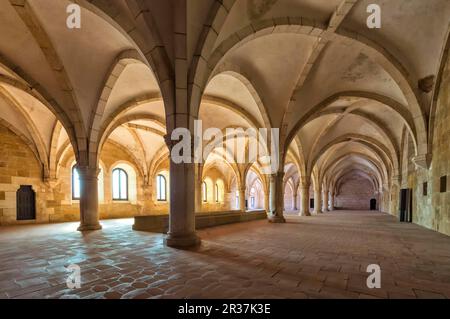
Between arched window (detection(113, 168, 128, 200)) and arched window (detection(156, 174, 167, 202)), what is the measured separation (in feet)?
9.03

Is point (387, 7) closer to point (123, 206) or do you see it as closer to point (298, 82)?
point (298, 82)

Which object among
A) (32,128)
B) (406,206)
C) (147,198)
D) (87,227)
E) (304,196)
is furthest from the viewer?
(147,198)

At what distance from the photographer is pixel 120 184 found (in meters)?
15.9

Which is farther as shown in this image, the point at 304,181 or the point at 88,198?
the point at 304,181

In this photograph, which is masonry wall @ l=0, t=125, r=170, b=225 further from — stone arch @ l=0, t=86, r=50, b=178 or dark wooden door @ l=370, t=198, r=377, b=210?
dark wooden door @ l=370, t=198, r=377, b=210

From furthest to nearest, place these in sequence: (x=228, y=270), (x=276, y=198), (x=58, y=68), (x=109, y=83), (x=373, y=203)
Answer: (x=373, y=203) < (x=276, y=198) < (x=109, y=83) < (x=58, y=68) < (x=228, y=270)

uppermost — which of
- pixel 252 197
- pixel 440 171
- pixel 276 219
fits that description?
pixel 440 171

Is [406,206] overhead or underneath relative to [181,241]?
underneath

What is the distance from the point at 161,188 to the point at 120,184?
359 centimetres

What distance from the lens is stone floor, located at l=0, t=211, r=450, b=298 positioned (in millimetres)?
2533

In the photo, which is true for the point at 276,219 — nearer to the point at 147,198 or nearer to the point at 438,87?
the point at 438,87

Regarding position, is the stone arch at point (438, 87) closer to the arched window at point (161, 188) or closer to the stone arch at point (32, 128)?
the stone arch at point (32, 128)

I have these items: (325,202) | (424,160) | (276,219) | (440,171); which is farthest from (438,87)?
(325,202)
